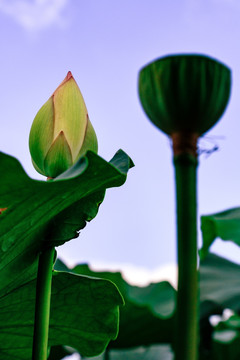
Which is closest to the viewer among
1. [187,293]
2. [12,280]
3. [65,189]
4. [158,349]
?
[187,293]

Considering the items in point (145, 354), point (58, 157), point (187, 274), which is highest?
point (58, 157)

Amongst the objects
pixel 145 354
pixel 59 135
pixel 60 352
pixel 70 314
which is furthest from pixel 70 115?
pixel 145 354

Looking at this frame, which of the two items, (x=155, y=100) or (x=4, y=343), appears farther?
(x=4, y=343)

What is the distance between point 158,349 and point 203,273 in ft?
1.42

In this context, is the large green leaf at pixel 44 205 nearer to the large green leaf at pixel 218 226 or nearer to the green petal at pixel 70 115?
the green petal at pixel 70 115

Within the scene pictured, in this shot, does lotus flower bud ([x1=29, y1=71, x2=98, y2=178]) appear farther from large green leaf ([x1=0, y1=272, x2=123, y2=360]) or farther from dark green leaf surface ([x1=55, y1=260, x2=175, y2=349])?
dark green leaf surface ([x1=55, y1=260, x2=175, y2=349])

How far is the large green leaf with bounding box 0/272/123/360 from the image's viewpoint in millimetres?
671

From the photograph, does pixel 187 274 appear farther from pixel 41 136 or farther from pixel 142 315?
pixel 142 315

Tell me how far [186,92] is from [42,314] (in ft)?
0.85

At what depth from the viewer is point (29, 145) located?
1.82 ft

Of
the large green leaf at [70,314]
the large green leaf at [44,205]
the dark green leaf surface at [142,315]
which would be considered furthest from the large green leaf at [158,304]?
the large green leaf at [44,205]

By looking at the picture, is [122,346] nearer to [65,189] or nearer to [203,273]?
[203,273]

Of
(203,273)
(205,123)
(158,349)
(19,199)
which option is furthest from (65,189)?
(158,349)

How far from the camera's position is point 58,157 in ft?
1.77
